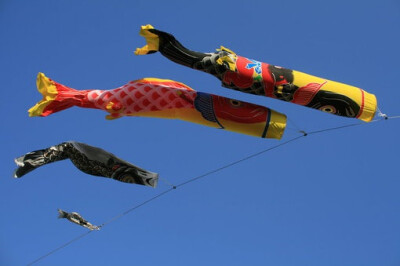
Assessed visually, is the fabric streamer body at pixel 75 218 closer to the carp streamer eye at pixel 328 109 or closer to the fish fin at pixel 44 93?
the fish fin at pixel 44 93

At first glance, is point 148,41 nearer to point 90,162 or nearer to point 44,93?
point 44,93

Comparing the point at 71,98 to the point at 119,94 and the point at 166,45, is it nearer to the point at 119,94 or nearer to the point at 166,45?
the point at 119,94

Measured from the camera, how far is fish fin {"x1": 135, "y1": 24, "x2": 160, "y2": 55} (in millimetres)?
5953

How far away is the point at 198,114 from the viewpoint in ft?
21.2

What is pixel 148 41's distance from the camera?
6.02 m

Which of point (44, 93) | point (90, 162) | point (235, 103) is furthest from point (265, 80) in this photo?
point (44, 93)

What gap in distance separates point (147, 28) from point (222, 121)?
1.63 metres

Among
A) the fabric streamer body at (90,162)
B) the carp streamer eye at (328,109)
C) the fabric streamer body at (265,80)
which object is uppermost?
the fabric streamer body at (265,80)

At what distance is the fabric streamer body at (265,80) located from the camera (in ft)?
19.6

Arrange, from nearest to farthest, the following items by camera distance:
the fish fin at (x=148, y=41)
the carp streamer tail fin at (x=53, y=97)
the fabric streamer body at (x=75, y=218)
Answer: the fish fin at (x=148, y=41), the carp streamer tail fin at (x=53, y=97), the fabric streamer body at (x=75, y=218)

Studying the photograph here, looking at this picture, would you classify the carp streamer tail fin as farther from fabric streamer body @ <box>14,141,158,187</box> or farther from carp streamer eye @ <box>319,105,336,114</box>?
carp streamer eye @ <box>319,105,336,114</box>

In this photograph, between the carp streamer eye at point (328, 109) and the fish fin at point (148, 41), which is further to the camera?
the carp streamer eye at point (328, 109)

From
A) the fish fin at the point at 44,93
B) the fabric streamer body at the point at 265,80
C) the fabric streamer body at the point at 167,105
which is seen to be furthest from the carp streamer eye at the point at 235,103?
the fish fin at the point at 44,93

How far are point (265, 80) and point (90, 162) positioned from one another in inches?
115
